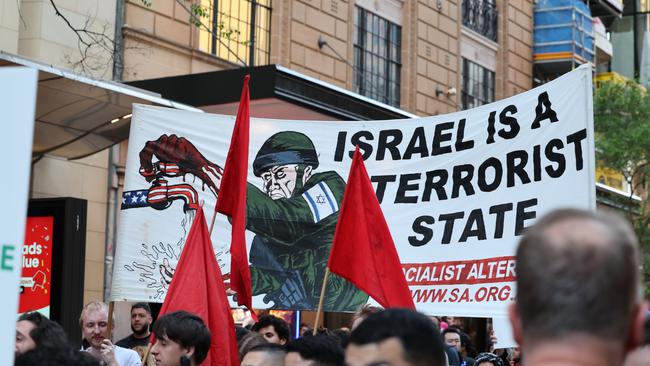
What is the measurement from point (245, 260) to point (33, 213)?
3.40m

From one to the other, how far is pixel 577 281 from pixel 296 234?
7.95 m

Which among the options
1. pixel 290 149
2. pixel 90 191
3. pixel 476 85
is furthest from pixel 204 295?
pixel 476 85

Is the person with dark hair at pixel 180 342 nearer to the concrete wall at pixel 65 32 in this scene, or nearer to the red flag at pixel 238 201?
the red flag at pixel 238 201

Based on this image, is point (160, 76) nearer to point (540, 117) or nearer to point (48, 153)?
point (48, 153)

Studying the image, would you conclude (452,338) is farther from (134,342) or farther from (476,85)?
(476,85)

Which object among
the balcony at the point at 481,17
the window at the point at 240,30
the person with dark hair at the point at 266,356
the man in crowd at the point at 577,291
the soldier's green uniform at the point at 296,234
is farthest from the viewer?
the balcony at the point at 481,17

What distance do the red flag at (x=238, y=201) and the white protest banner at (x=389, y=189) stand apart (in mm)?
1103

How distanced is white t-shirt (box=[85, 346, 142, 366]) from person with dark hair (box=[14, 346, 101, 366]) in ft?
15.7

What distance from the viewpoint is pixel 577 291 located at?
2516 millimetres

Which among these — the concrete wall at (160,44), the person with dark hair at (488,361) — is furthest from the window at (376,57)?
the person with dark hair at (488,361)

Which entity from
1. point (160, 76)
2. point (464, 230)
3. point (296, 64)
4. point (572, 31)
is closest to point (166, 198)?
point (464, 230)

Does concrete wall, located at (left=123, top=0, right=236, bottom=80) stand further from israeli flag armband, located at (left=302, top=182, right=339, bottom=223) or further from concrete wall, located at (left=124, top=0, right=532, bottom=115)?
israeli flag armband, located at (left=302, top=182, right=339, bottom=223)

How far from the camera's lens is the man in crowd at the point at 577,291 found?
252 centimetres

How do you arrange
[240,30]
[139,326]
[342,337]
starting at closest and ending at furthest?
[342,337] → [139,326] → [240,30]
